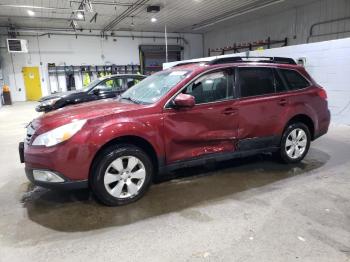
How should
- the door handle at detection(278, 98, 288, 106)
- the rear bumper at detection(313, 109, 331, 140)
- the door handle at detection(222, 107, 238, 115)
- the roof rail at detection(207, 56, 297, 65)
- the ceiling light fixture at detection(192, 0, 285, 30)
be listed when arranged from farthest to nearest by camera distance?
1. the ceiling light fixture at detection(192, 0, 285, 30)
2. the rear bumper at detection(313, 109, 331, 140)
3. the door handle at detection(278, 98, 288, 106)
4. the roof rail at detection(207, 56, 297, 65)
5. the door handle at detection(222, 107, 238, 115)

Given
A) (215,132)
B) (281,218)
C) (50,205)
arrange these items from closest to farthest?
(281,218) < (50,205) < (215,132)

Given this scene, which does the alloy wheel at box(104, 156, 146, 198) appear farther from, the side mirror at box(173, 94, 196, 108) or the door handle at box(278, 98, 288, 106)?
the door handle at box(278, 98, 288, 106)

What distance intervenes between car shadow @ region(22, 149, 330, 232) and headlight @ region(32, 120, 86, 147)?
0.74 metres

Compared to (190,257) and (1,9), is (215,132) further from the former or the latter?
(1,9)

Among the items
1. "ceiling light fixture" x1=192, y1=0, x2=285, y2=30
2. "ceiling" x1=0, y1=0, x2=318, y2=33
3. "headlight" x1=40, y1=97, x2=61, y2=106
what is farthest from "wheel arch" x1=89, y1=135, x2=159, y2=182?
"ceiling light fixture" x1=192, y1=0, x2=285, y2=30

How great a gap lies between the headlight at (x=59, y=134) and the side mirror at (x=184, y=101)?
3.21 ft

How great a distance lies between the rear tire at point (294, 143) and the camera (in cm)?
398

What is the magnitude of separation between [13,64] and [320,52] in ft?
51.9

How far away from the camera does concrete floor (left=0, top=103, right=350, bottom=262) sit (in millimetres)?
2219

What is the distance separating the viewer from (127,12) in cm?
1330

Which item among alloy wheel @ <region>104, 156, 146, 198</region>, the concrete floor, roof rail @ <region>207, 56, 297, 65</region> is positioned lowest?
the concrete floor

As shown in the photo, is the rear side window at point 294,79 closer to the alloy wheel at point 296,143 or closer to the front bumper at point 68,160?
the alloy wheel at point 296,143

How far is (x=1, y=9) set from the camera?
1199 cm

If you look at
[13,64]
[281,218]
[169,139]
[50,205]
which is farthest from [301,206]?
[13,64]
